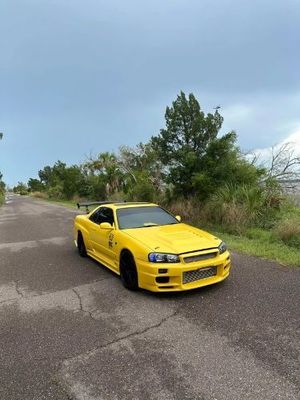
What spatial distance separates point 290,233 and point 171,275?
4.91 m

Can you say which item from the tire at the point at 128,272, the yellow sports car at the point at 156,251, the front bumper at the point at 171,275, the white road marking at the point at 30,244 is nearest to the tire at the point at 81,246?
the yellow sports car at the point at 156,251

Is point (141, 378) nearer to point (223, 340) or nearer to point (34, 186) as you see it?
point (223, 340)

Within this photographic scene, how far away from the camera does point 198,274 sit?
4.95 m

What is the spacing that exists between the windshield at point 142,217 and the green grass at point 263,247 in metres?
2.23

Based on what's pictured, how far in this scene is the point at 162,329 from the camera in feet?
13.1

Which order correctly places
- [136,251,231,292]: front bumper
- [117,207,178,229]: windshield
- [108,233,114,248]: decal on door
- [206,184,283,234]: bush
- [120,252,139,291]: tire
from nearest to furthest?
[136,251,231,292]: front bumper < [120,252,139,291]: tire < [108,233,114,248]: decal on door < [117,207,178,229]: windshield < [206,184,283,234]: bush

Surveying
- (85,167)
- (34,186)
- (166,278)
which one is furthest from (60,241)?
(34,186)

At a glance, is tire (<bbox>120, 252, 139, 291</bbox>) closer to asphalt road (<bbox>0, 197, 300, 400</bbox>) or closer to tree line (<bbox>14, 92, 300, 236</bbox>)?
asphalt road (<bbox>0, 197, 300, 400</bbox>)

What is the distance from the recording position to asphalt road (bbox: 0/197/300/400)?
2.91 metres

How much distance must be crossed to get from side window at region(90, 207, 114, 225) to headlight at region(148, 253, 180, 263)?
5.76 ft

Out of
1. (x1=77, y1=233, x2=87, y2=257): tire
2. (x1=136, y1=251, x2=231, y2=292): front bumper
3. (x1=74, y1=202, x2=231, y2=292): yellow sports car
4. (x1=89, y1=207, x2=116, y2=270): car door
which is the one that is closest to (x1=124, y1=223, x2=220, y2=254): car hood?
(x1=74, y1=202, x2=231, y2=292): yellow sports car

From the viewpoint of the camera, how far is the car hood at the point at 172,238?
502 centimetres

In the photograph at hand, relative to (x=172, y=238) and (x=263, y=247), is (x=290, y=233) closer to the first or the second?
(x=263, y=247)

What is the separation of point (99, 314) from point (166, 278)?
1.04 m
